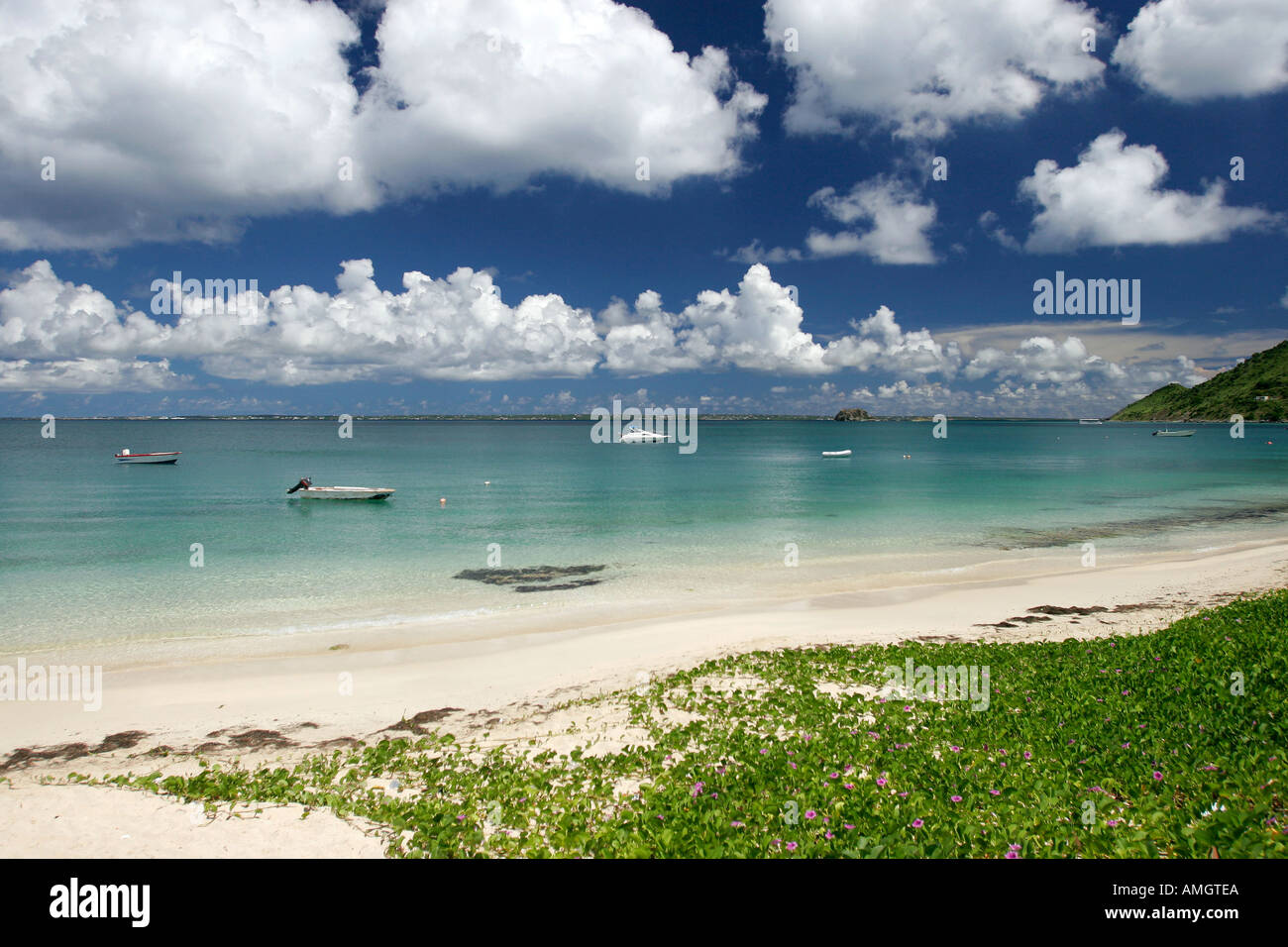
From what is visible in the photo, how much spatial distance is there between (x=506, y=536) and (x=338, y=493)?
21.2 m

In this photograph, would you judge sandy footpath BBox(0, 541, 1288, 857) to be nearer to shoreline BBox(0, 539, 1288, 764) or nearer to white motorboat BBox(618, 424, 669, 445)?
shoreline BBox(0, 539, 1288, 764)

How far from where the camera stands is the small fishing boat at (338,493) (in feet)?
165

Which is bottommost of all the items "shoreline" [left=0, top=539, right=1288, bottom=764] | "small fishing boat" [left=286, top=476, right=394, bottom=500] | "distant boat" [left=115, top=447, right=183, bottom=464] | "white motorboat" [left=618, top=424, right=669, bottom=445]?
"shoreline" [left=0, top=539, right=1288, bottom=764]

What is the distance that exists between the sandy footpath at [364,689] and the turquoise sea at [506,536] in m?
3.79

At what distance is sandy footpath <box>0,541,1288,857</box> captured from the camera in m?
8.10

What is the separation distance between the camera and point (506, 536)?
37.0 metres

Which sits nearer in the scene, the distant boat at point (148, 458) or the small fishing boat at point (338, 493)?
the small fishing boat at point (338, 493)

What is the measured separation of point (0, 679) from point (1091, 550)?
41170 millimetres

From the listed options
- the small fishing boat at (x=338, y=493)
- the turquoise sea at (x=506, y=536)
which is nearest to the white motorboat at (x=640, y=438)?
the turquoise sea at (x=506, y=536)

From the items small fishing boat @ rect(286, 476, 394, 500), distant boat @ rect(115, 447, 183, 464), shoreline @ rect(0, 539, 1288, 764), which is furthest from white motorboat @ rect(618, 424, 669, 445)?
shoreline @ rect(0, 539, 1288, 764)

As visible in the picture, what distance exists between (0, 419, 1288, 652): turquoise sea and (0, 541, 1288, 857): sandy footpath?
3.79m

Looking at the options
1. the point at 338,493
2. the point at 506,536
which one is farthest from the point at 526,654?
the point at 338,493

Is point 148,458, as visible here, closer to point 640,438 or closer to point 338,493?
point 338,493

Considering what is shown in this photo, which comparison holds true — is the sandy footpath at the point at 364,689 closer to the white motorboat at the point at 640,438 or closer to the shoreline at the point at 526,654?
the shoreline at the point at 526,654
